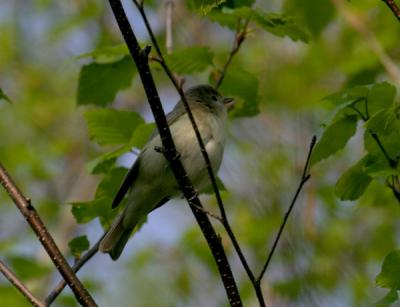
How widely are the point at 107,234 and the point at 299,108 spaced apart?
9.77 ft

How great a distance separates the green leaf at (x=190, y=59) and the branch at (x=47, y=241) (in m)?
0.87

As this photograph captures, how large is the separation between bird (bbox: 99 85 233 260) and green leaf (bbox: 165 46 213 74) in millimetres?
385

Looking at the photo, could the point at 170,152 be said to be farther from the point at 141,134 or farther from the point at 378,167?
the point at 378,167

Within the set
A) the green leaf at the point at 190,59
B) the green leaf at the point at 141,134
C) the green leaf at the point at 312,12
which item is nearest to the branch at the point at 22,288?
the green leaf at the point at 141,134

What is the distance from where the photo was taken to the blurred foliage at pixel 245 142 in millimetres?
2867

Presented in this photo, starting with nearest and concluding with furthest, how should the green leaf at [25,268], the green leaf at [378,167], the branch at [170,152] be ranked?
the branch at [170,152], the green leaf at [378,167], the green leaf at [25,268]

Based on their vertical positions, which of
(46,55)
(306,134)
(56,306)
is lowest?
(56,306)

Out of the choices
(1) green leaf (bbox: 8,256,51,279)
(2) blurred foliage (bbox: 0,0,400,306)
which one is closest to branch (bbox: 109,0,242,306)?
(2) blurred foliage (bbox: 0,0,400,306)

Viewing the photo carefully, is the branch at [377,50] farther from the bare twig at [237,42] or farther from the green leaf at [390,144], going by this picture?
the green leaf at [390,144]

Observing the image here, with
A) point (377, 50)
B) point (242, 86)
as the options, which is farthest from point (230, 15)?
point (377, 50)

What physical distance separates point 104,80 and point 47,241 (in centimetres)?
96

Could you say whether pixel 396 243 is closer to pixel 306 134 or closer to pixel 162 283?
pixel 306 134

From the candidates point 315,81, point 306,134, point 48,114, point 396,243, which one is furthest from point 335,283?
point 48,114

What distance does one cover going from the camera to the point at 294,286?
168 inches
